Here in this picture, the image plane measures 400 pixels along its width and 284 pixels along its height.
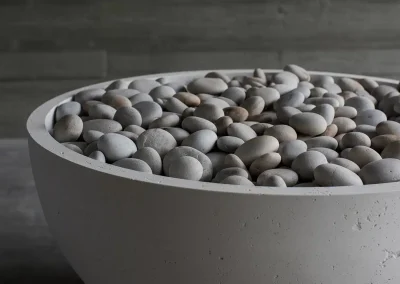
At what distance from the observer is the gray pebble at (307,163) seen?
0.85m

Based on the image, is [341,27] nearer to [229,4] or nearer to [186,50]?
[229,4]

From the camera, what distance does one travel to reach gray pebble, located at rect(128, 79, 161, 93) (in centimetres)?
125

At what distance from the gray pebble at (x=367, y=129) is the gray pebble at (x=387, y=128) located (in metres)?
0.01

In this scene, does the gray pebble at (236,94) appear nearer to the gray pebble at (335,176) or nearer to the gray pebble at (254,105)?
the gray pebble at (254,105)

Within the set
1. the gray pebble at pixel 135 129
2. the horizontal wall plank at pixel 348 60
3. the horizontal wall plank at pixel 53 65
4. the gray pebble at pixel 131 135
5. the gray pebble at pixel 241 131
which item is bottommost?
the horizontal wall plank at pixel 53 65

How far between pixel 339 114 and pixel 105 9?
49.6 inches

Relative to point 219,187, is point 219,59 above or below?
below

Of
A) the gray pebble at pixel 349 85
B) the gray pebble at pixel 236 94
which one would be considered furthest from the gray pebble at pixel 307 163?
the gray pebble at pixel 349 85

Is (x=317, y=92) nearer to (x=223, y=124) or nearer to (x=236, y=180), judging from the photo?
(x=223, y=124)

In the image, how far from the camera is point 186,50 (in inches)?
86.0

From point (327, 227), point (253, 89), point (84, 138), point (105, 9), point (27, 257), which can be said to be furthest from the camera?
point (105, 9)

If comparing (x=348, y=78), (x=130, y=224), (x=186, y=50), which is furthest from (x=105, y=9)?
(x=130, y=224)

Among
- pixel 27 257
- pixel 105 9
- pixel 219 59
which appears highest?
pixel 105 9

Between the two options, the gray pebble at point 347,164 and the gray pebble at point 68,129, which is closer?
the gray pebble at point 347,164
